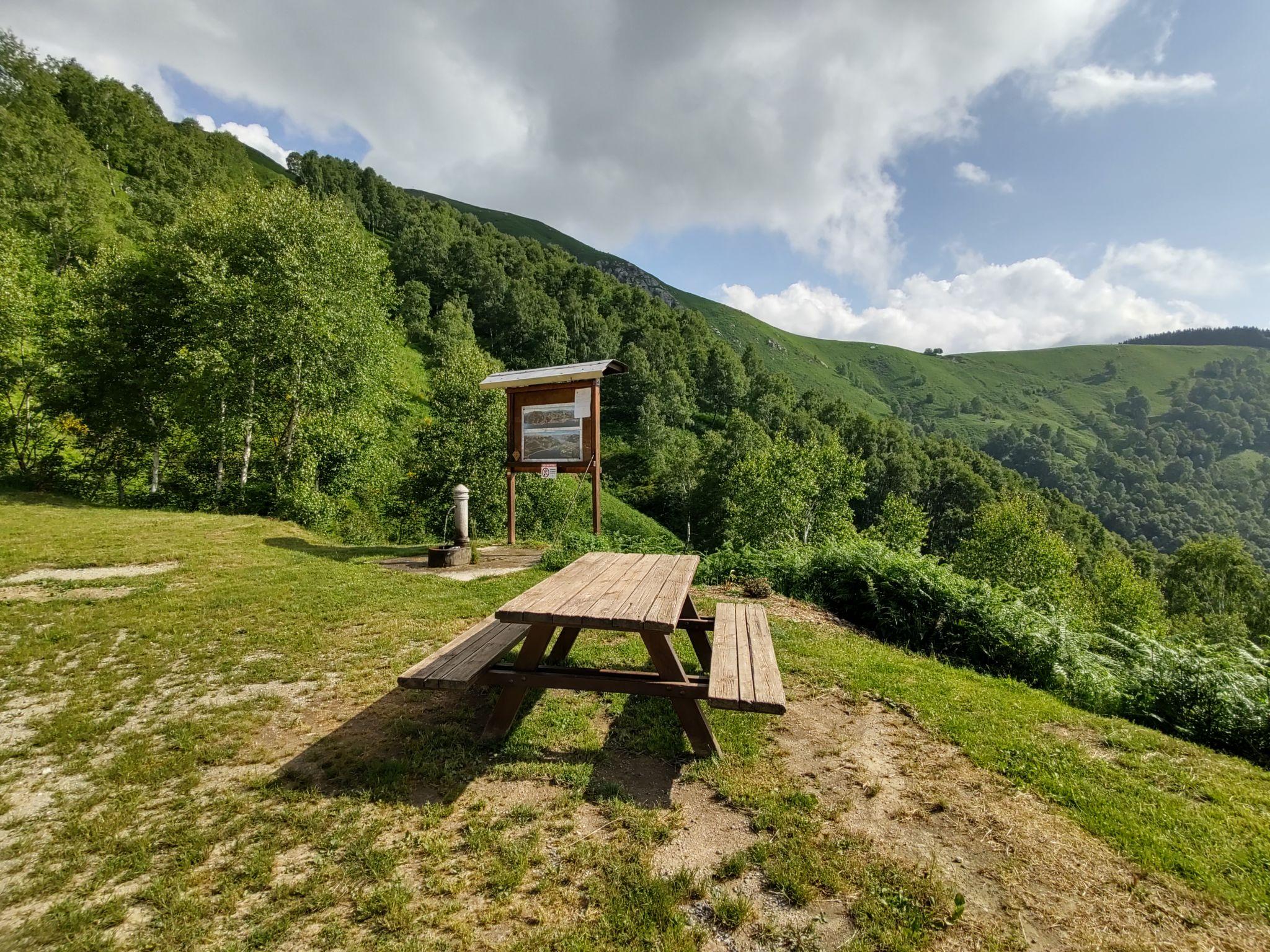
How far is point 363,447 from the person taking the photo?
17781 mm

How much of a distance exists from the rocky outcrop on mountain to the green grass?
518ft

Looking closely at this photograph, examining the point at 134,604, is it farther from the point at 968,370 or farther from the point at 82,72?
the point at 968,370

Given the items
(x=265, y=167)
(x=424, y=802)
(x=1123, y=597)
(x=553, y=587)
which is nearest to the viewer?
(x=424, y=802)

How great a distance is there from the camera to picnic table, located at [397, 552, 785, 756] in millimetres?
3348

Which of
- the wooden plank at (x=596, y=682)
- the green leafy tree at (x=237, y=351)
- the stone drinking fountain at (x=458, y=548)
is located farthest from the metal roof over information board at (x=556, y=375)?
the wooden plank at (x=596, y=682)

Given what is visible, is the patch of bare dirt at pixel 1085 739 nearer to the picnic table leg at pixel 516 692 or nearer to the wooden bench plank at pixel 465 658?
the picnic table leg at pixel 516 692

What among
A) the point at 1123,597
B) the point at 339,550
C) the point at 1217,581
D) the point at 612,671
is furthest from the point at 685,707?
the point at 1217,581

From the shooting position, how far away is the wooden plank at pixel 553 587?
11.2ft

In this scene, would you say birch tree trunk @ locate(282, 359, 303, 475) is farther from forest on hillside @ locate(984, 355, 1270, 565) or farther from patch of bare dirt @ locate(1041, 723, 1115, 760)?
forest on hillside @ locate(984, 355, 1270, 565)

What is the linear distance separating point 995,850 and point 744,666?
1665 mm

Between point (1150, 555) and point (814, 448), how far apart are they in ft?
202

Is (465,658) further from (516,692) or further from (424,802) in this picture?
(424,802)

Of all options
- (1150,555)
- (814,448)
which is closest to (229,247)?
(814,448)

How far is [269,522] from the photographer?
563 inches
